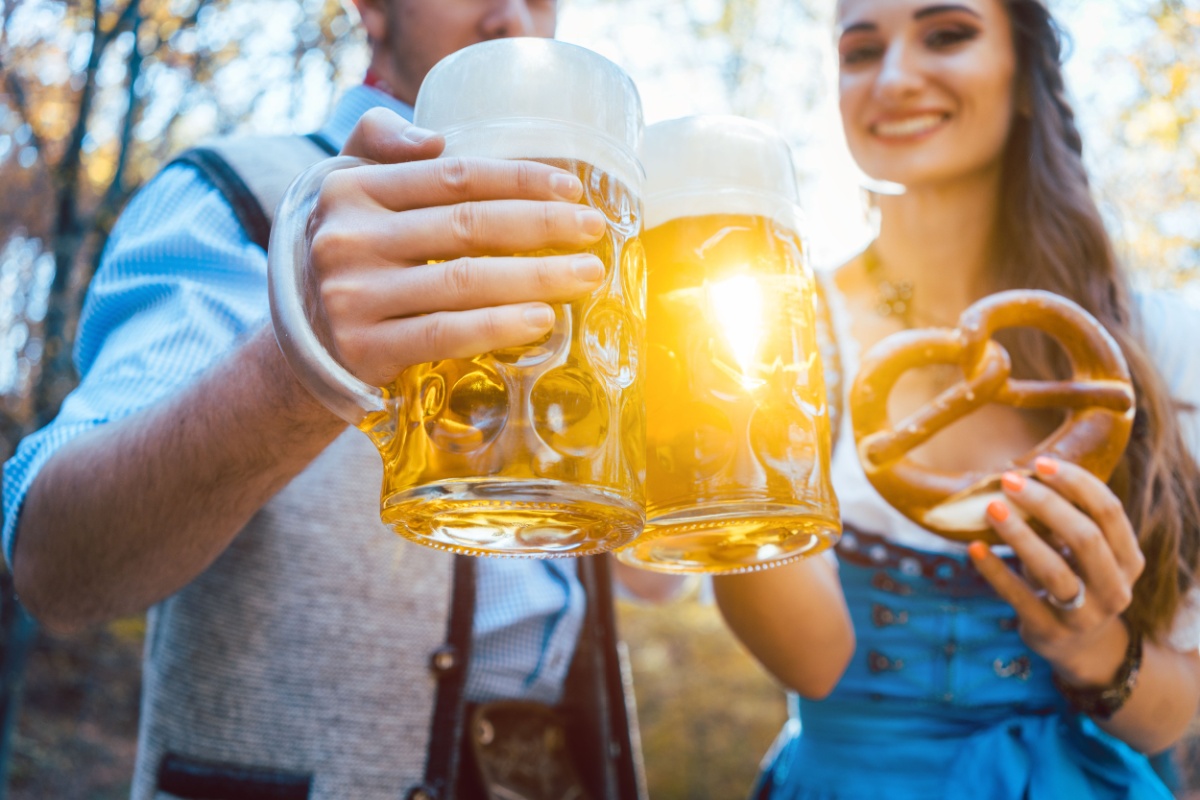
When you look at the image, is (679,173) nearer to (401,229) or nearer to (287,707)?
(401,229)

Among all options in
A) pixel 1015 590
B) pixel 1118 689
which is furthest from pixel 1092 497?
pixel 1118 689

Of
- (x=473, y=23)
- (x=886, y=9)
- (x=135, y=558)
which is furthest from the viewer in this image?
(x=886, y=9)

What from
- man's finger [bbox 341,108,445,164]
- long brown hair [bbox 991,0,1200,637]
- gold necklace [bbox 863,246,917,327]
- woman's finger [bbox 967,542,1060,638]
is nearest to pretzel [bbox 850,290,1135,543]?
woman's finger [bbox 967,542,1060,638]

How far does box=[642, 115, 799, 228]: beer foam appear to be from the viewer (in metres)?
0.78

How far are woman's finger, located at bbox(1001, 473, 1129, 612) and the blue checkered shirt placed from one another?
714 mm

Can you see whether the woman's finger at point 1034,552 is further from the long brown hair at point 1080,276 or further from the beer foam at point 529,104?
the beer foam at point 529,104

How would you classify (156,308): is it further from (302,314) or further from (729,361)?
(729,361)

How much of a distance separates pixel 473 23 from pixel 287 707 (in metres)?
→ 1.13

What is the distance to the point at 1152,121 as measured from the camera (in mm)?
5051

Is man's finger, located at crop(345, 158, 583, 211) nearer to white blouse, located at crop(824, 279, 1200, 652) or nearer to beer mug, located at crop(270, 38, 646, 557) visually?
beer mug, located at crop(270, 38, 646, 557)

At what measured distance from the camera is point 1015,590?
3.59ft

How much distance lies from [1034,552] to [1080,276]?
828 millimetres

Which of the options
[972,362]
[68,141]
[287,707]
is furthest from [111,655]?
[972,362]

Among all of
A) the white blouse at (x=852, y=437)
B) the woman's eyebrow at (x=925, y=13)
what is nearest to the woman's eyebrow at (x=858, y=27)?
the woman's eyebrow at (x=925, y=13)
